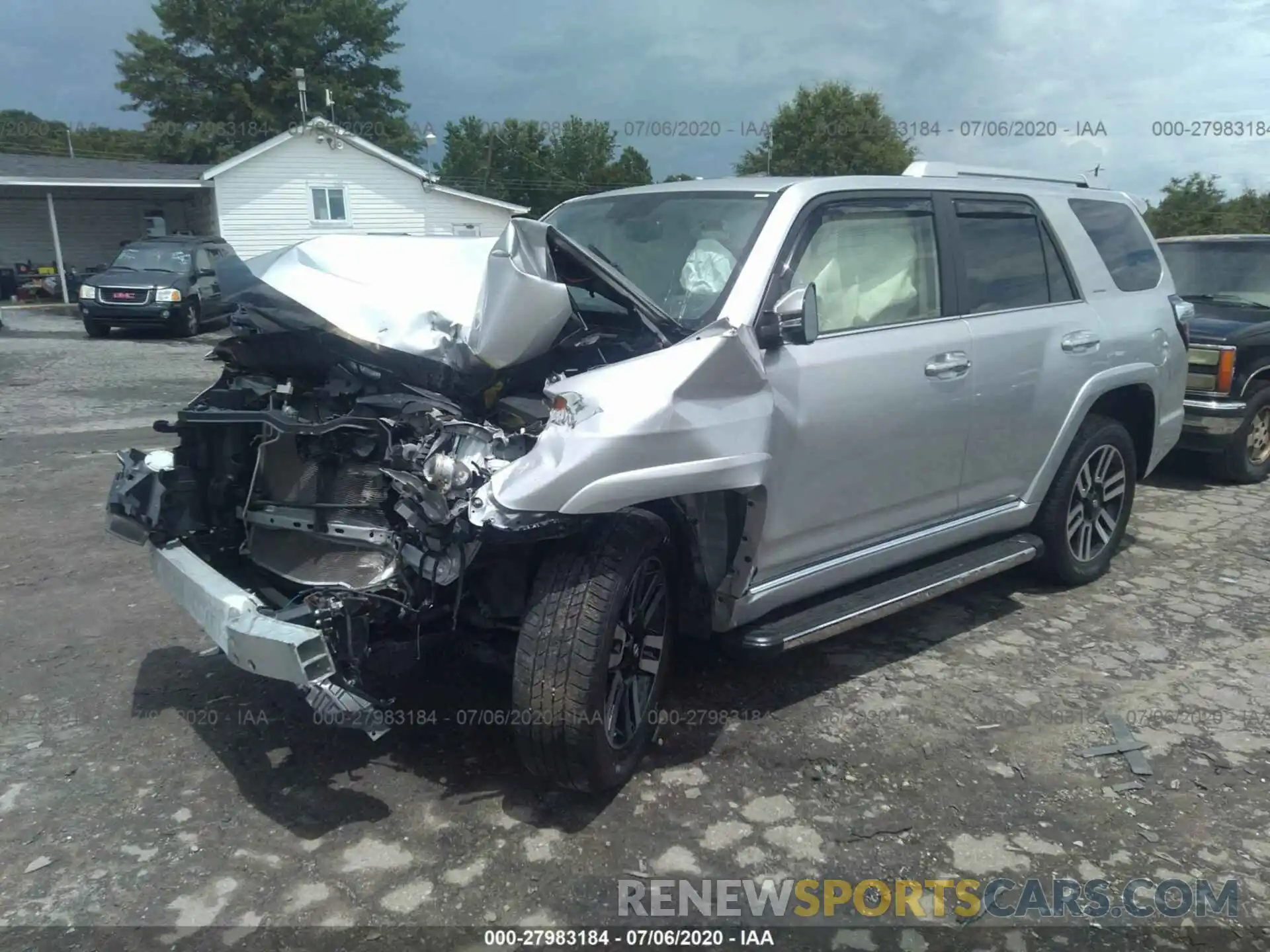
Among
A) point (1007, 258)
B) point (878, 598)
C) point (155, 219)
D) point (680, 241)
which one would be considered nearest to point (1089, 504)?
point (1007, 258)

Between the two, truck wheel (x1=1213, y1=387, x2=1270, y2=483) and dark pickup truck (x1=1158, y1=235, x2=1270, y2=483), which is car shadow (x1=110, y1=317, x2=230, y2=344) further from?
truck wheel (x1=1213, y1=387, x2=1270, y2=483)

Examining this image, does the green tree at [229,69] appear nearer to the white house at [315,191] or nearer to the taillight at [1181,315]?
the white house at [315,191]

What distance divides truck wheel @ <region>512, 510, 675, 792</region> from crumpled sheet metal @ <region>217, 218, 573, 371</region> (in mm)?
734

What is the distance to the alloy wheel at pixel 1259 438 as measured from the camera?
770 centimetres

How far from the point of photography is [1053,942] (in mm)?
2738

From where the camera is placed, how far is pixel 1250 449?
7723mm

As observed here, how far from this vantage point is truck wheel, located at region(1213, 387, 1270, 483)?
7508 millimetres

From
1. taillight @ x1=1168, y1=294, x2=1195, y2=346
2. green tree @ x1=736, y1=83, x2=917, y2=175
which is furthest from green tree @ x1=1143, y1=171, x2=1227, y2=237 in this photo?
taillight @ x1=1168, y1=294, x2=1195, y2=346

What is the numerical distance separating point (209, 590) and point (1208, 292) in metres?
8.35

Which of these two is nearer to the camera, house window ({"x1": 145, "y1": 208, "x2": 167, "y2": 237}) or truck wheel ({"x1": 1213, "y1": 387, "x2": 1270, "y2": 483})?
truck wheel ({"x1": 1213, "y1": 387, "x2": 1270, "y2": 483})

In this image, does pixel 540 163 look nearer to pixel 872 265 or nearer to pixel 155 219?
pixel 155 219

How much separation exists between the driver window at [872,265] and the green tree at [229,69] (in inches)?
1669

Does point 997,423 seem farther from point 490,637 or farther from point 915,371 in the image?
point 490,637

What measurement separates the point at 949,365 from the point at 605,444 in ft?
6.21
